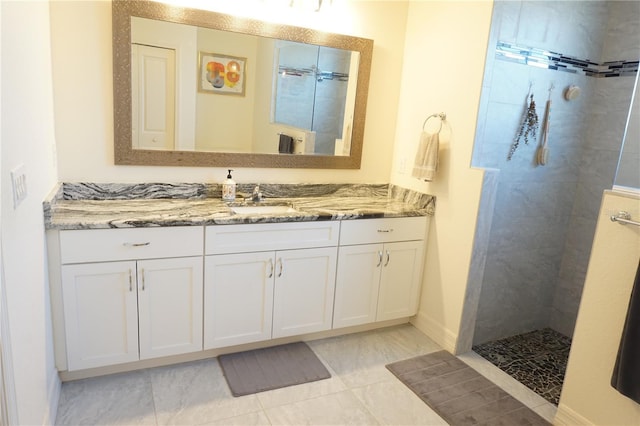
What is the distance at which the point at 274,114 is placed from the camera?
2820mm

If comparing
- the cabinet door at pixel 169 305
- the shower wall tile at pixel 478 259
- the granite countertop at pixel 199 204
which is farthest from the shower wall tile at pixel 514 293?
the cabinet door at pixel 169 305

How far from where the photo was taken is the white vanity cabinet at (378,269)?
2756 millimetres

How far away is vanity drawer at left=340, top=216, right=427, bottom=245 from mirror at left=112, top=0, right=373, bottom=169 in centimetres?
57

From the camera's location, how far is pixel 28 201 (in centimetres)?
163

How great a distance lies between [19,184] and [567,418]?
8.33 ft

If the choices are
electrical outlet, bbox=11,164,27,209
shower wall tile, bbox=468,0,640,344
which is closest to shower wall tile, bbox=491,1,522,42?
shower wall tile, bbox=468,0,640,344

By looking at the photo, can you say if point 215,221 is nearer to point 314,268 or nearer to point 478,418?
point 314,268

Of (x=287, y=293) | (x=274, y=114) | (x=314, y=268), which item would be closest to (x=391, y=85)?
(x=274, y=114)

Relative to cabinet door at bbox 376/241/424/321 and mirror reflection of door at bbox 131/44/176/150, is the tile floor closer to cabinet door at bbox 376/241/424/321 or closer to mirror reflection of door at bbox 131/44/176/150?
cabinet door at bbox 376/241/424/321

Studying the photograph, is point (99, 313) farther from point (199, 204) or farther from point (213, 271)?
point (199, 204)

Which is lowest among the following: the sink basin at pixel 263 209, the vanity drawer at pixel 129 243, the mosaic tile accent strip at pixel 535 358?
the mosaic tile accent strip at pixel 535 358

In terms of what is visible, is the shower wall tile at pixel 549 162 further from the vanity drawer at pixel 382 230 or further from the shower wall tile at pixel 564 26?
the vanity drawer at pixel 382 230

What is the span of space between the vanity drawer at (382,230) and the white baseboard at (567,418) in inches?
48.2

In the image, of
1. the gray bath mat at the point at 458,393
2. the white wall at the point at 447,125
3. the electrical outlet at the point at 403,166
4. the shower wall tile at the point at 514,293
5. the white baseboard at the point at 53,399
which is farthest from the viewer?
the electrical outlet at the point at 403,166
